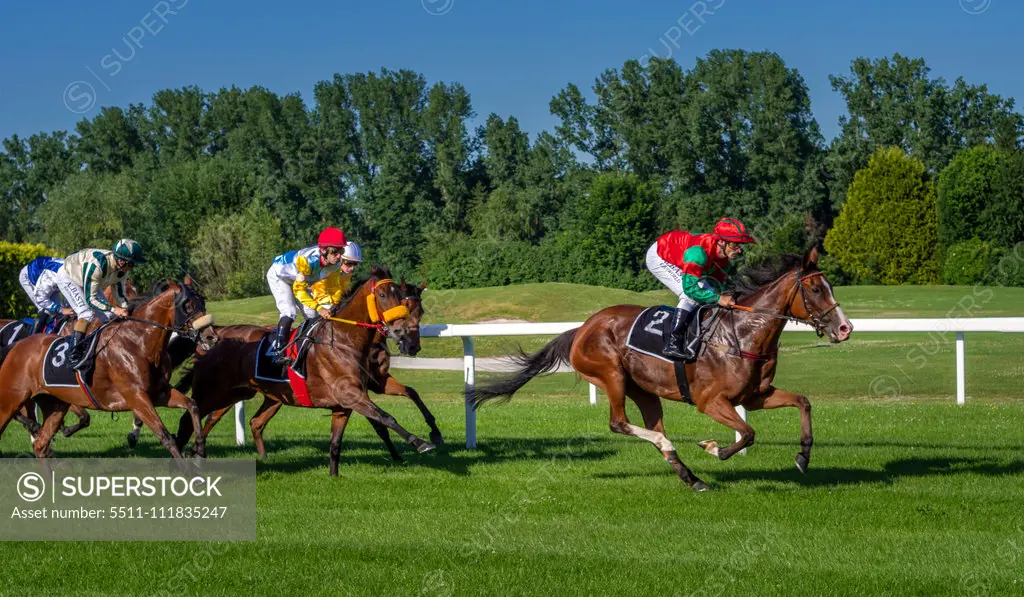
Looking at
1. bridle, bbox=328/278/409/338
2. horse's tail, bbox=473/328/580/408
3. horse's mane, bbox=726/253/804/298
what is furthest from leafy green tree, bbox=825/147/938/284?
bridle, bbox=328/278/409/338

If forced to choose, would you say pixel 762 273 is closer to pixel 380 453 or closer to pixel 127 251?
pixel 380 453

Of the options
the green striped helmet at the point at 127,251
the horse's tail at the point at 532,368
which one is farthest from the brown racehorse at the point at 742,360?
the green striped helmet at the point at 127,251

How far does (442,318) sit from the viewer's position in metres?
33.4

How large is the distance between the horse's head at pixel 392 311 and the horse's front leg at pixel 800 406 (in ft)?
8.89

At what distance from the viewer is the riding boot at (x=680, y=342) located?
8.16m

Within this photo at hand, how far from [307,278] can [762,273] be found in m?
3.98

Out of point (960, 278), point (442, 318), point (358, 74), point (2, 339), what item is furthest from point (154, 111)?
point (2, 339)

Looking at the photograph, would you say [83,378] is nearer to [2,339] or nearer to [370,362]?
[370,362]

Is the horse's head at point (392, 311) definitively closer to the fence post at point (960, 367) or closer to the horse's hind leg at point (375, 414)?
the horse's hind leg at point (375, 414)

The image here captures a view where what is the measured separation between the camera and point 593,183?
52.9 meters

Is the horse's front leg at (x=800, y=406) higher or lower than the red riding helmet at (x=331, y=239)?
lower

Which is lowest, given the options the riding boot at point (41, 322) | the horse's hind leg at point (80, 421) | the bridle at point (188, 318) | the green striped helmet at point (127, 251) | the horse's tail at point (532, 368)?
the horse's hind leg at point (80, 421)

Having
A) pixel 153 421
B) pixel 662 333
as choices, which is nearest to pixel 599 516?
pixel 662 333

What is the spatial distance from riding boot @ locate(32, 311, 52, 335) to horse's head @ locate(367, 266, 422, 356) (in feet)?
13.3
